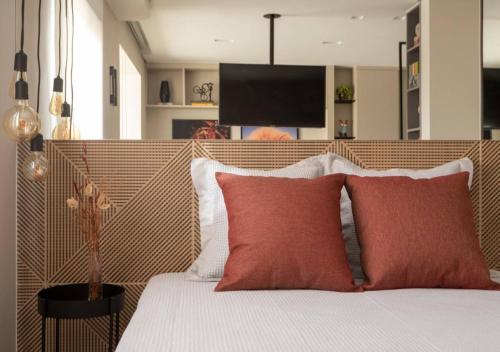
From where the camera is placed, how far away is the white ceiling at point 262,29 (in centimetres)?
467

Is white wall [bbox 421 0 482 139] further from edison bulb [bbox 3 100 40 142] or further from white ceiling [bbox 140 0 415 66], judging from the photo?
edison bulb [bbox 3 100 40 142]

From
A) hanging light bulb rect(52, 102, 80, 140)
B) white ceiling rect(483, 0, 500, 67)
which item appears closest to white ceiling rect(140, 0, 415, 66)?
white ceiling rect(483, 0, 500, 67)

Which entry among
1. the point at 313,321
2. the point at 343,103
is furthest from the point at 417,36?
the point at 313,321

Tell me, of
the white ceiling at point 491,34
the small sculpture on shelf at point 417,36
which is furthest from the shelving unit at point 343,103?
the white ceiling at point 491,34

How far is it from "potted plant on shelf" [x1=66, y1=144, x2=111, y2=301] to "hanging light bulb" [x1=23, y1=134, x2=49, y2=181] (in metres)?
0.14

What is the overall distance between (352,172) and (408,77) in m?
1.93

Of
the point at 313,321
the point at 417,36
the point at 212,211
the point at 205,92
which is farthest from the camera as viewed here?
the point at 417,36

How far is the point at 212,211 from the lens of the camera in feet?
7.21

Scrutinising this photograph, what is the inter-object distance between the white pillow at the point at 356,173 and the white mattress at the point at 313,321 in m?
0.28

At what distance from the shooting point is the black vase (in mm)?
4223

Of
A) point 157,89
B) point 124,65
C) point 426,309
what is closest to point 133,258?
point 426,309

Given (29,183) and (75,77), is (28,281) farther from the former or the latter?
(75,77)

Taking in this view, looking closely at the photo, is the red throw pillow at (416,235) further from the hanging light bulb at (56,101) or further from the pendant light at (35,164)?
the hanging light bulb at (56,101)

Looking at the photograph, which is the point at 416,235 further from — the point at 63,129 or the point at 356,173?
the point at 63,129
